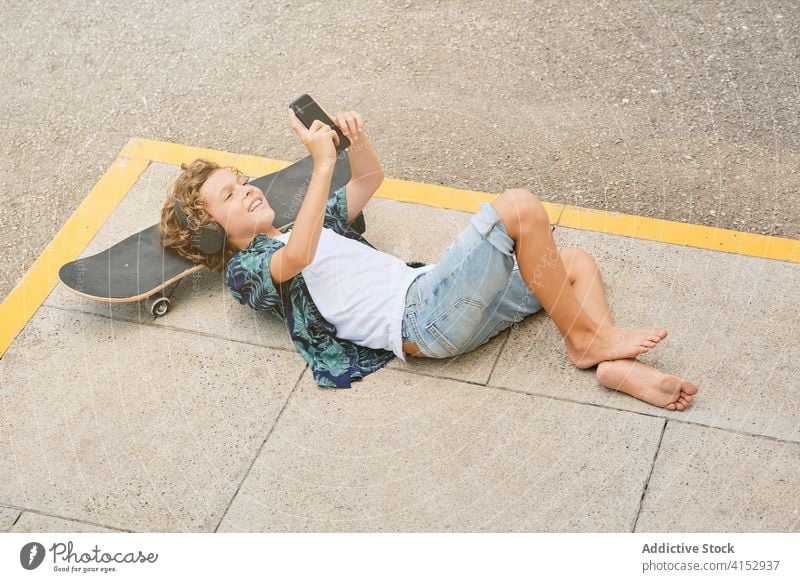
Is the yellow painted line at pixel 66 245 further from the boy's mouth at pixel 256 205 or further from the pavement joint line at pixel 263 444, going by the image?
the pavement joint line at pixel 263 444

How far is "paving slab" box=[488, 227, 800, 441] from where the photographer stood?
359 cm

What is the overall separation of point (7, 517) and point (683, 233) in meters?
2.89

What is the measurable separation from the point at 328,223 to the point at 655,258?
1364 mm

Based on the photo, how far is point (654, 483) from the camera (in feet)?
11.0

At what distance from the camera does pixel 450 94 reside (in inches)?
210

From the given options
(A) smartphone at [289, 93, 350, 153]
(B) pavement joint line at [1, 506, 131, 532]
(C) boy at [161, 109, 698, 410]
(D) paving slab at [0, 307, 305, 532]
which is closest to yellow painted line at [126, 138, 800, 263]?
(C) boy at [161, 109, 698, 410]

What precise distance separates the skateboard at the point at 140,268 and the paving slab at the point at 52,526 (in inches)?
38.3

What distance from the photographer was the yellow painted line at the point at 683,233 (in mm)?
4258

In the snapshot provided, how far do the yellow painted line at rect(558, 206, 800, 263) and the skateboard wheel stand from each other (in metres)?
1.72

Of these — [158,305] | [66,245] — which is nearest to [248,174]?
[66,245]

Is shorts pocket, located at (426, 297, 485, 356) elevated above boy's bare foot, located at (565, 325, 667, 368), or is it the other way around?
shorts pocket, located at (426, 297, 485, 356)

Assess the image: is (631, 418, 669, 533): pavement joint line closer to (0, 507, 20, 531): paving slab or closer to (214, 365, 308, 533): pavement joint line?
(214, 365, 308, 533): pavement joint line

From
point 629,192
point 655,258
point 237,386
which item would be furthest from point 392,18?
point 237,386

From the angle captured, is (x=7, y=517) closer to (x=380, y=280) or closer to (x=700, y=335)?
(x=380, y=280)
